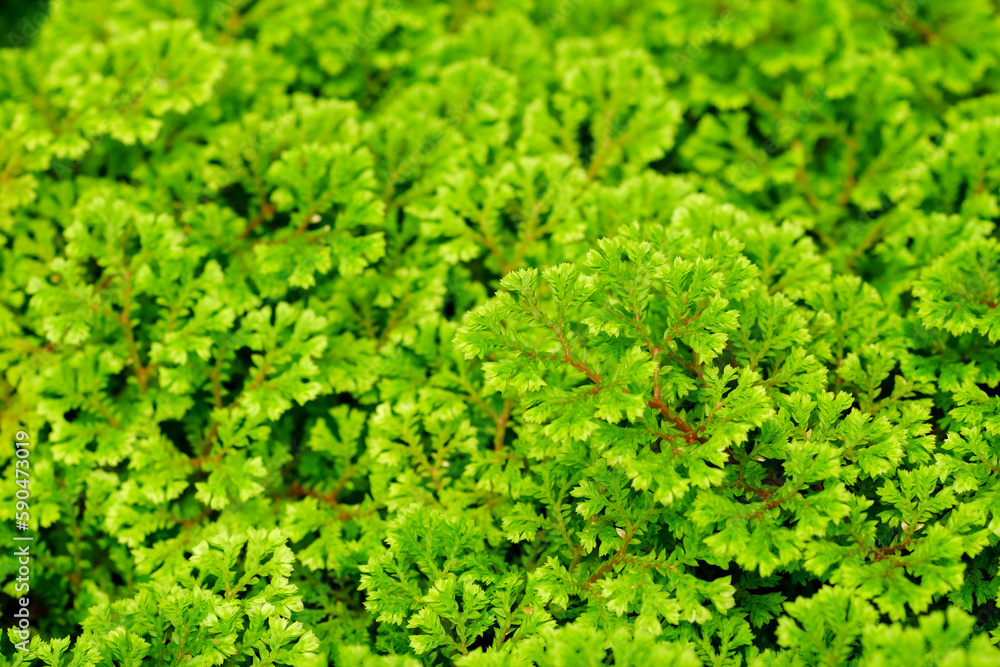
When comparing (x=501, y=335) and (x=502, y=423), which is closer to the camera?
(x=501, y=335)

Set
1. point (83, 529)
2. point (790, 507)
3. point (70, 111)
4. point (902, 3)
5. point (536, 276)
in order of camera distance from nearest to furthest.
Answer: point (790, 507) < point (536, 276) < point (83, 529) < point (70, 111) < point (902, 3)

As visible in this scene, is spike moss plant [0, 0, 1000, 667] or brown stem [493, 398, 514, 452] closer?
spike moss plant [0, 0, 1000, 667]

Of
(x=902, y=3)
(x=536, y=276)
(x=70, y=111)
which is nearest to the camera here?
(x=536, y=276)

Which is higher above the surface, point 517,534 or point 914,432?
point 914,432

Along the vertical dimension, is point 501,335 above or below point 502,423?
above

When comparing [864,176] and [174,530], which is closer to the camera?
[174,530]

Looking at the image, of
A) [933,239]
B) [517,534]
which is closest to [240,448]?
[517,534]

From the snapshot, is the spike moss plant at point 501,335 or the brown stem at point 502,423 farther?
the brown stem at point 502,423

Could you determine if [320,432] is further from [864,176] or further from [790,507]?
[864,176]
